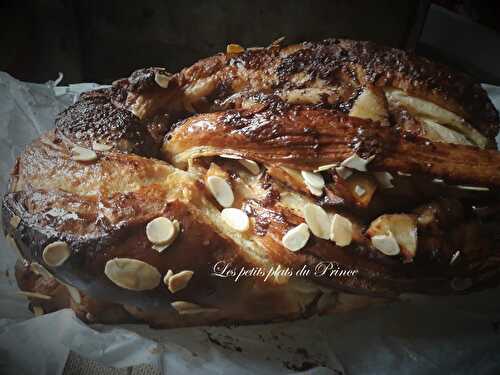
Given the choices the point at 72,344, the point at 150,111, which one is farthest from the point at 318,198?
the point at 72,344

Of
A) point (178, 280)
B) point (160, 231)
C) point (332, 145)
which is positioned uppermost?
point (332, 145)

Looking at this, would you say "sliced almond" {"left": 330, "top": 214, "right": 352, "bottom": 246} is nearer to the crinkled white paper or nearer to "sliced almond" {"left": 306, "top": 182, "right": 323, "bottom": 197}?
"sliced almond" {"left": 306, "top": 182, "right": 323, "bottom": 197}

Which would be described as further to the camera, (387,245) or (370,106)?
(370,106)

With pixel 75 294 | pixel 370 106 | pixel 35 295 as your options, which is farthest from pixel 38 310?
pixel 370 106

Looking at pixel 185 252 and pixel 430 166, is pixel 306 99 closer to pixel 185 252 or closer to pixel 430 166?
pixel 430 166

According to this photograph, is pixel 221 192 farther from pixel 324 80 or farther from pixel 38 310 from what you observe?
pixel 38 310

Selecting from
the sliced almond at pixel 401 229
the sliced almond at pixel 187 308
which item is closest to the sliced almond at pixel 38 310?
the sliced almond at pixel 187 308

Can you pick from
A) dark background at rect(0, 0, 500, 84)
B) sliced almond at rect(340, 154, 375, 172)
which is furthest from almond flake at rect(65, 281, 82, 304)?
dark background at rect(0, 0, 500, 84)

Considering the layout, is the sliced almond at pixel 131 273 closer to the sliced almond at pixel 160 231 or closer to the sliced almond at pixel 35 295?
the sliced almond at pixel 160 231
